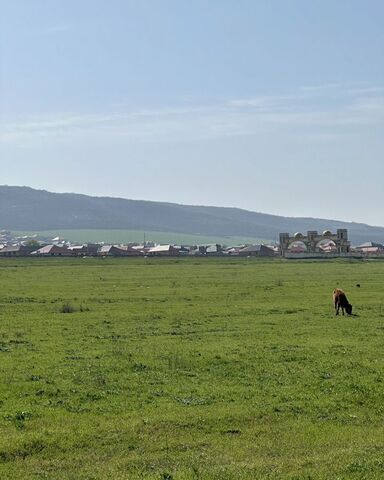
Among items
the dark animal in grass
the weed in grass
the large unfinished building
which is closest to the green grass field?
the dark animal in grass

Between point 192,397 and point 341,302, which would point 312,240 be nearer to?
point 341,302

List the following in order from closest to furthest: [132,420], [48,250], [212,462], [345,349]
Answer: [212,462], [132,420], [345,349], [48,250]

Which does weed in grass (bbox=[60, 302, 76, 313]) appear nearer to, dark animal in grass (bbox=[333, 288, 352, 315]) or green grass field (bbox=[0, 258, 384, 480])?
green grass field (bbox=[0, 258, 384, 480])

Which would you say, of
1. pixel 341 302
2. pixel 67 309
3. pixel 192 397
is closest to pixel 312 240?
pixel 341 302

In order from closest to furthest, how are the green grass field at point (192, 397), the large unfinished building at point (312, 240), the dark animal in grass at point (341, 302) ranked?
the green grass field at point (192, 397) → the dark animal in grass at point (341, 302) → the large unfinished building at point (312, 240)

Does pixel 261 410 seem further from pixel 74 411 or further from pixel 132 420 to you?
pixel 74 411

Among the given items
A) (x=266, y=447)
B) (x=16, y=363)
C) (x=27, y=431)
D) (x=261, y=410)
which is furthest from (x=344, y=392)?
(x=16, y=363)

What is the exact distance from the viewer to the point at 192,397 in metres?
17.0

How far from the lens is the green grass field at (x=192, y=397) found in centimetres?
1273

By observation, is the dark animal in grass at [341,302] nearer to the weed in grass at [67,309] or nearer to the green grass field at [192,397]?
the green grass field at [192,397]

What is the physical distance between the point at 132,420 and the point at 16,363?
6921 millimetres

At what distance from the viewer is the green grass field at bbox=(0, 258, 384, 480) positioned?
1273 centimetres

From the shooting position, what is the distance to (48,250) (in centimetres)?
17650

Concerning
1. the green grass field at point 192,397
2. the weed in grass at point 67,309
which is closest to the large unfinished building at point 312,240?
the weed in grass at point 67,309
